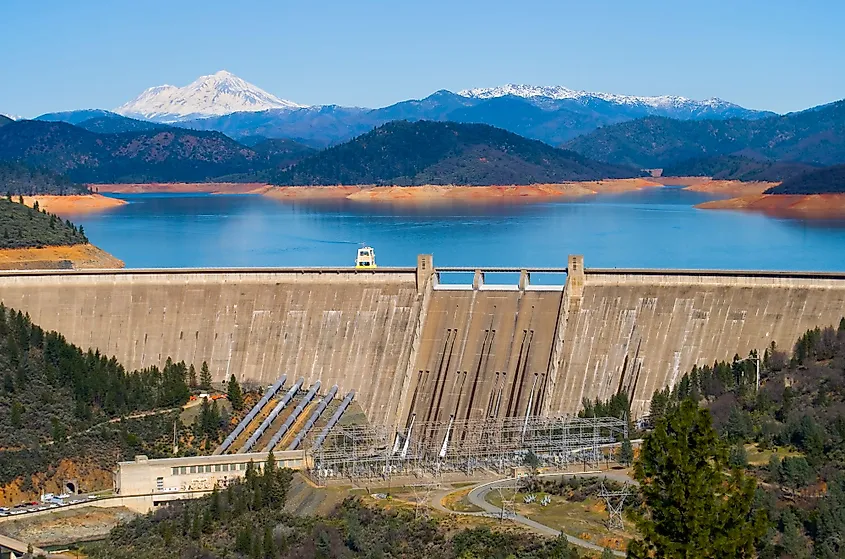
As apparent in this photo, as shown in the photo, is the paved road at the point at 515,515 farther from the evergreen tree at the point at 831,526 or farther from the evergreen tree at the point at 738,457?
the evergreen tree at the point at 831,526

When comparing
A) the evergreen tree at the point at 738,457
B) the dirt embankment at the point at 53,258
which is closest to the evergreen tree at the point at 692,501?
the evergreen tree at the point at 738,457

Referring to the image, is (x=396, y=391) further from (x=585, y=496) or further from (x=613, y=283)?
(x=585, y=496)

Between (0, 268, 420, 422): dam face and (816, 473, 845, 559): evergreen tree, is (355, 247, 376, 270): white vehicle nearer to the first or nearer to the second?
(0, 268, 420, 422): dam face

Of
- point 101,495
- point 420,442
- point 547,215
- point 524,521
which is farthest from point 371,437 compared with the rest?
point 547,215

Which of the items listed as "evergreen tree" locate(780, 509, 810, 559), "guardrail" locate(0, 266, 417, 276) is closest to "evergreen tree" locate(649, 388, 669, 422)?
"evergreen tree" locate(780, 509, 810, 559)

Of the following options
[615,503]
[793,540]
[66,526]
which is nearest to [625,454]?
[615,503]

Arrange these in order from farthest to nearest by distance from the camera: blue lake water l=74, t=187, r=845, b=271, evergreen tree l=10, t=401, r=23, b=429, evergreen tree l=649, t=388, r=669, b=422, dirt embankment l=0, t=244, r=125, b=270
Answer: blue lake water l=74, t=187, r=845, b=271
dirt embankment l=0, t=244, r=125, b=270
evergreen tree l=10, t=401, r=23, b=429
evergreen tree l=649, t=388, r=669, b=422

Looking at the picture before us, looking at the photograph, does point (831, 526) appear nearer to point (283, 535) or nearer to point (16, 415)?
point (283, 535)
